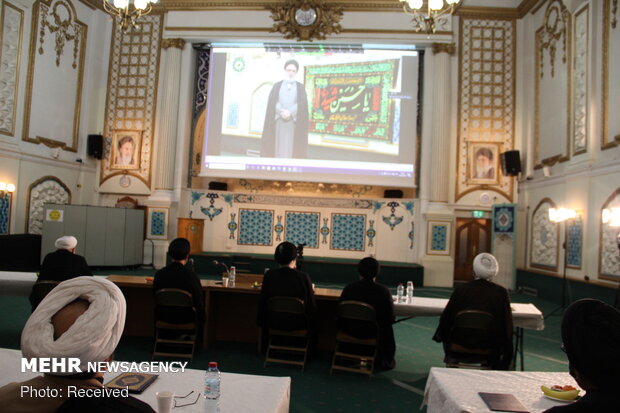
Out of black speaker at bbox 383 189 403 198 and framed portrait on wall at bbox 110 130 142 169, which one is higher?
framed portrait on wall at bbox 110 130 142 169

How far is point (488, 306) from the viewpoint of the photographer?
3.84 metres

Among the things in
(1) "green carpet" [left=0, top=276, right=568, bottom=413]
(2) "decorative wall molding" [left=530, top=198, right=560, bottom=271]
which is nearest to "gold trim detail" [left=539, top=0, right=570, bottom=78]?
(2) "decorative wall molding" [left=530, top=198, right=560, bottom=271]

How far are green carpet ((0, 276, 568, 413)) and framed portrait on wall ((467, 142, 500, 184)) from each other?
5.74 metres

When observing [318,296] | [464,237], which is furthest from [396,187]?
[318,296]

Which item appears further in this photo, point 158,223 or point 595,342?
point 158,223

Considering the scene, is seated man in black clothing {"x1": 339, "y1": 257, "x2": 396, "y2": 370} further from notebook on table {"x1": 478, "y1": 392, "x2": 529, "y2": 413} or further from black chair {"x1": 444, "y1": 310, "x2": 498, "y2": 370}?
notebook on table {"x1": 478, "y1": 392, "x2": 529, "y2": 413}

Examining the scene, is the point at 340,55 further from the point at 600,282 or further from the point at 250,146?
the point at 600,282

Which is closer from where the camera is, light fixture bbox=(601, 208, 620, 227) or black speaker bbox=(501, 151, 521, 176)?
light fixture bbox=(601, 208, 620, 227)

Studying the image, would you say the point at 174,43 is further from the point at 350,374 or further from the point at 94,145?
the point at 350,374

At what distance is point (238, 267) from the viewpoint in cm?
1149

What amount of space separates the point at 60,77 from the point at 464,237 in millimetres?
11215

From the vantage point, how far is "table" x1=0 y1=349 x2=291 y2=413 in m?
2.01

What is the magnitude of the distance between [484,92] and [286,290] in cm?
964

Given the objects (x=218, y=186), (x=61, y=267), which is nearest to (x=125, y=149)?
(x=218, y=186)
